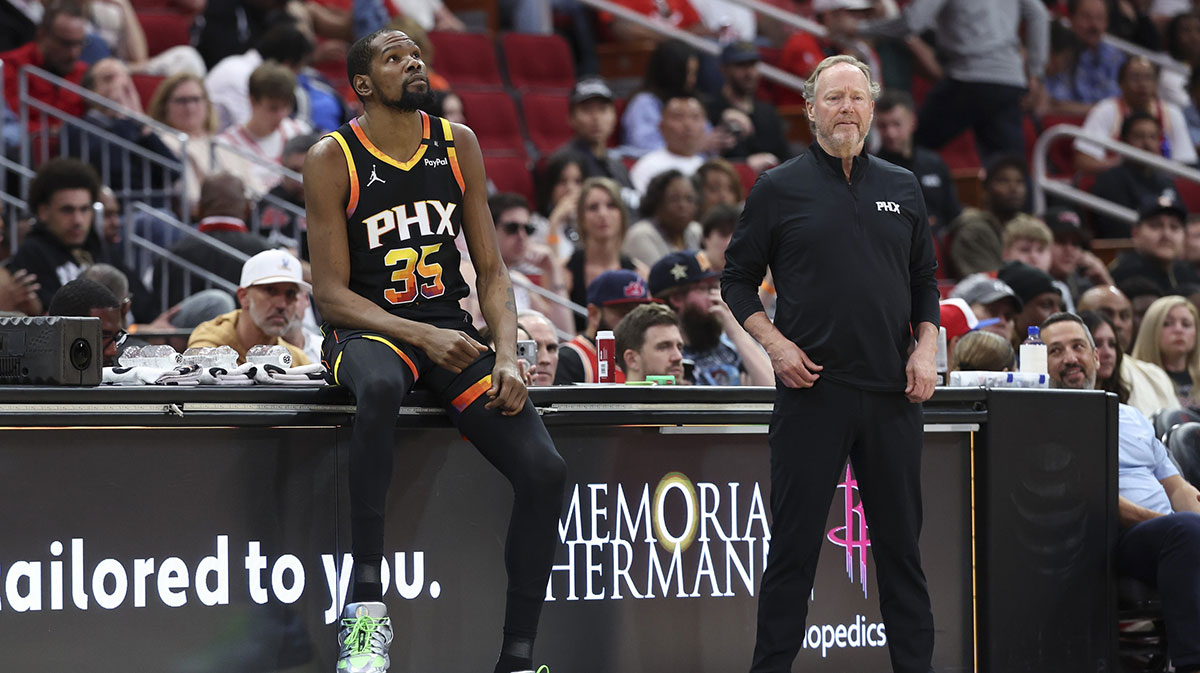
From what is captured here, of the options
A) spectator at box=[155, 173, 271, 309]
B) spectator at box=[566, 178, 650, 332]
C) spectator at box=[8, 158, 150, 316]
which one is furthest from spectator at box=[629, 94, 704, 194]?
spectator at box=[8, 158, 150, 316]

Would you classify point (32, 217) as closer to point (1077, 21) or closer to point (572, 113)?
point (572, 113)

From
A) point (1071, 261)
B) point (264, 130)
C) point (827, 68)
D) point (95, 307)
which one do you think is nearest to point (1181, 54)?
point (1071, 261)

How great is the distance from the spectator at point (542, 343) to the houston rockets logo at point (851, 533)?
155 centimetres

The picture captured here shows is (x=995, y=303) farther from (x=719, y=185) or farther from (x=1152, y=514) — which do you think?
(x=719, y=185)

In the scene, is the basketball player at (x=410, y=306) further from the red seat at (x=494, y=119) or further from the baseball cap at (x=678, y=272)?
the red seat at (x=494, y=119)

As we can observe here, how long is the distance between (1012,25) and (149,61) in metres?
7.07

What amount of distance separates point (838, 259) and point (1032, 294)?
450 cm

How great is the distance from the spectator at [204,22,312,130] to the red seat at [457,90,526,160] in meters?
1.57

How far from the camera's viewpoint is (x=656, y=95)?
13.3m

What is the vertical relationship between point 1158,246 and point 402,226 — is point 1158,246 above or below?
above

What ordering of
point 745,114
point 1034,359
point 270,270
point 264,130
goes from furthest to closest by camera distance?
1. point 745,114
2. point 264,130
3. point 270,270
4. point 1034,359

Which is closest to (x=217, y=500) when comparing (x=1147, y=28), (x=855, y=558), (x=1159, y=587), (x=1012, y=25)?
(x=855, y=558)

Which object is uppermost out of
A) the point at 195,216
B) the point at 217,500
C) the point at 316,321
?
the point at 195,216

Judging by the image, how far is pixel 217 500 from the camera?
5457 mm
